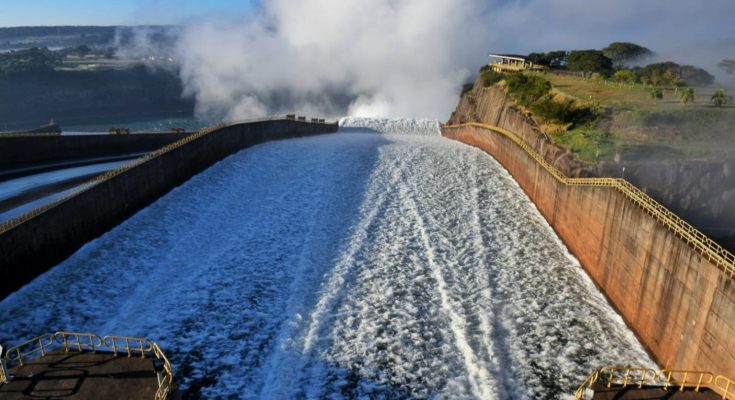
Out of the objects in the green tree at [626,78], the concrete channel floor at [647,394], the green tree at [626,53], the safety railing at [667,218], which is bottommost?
the concrete channel floor at [647,394]

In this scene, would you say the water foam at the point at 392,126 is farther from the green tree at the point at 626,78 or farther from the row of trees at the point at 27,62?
the row of trees at the point at 27,62

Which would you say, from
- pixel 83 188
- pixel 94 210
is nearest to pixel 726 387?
pixel 94 210

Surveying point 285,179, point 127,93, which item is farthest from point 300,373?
point 127,93

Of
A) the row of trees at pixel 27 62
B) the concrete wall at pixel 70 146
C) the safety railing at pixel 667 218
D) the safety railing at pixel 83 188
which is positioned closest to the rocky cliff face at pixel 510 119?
the safety railing at pixel 667 218

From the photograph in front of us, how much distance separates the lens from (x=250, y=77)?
13450 centimetres

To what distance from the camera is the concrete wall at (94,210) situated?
19.3m

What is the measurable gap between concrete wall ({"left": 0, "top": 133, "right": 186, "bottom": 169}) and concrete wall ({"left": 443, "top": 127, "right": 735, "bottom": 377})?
3372 centimetres

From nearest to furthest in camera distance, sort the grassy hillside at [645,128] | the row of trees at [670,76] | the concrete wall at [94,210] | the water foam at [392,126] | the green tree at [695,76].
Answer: the concrete wall at [94,210] → the grassy hillside at [645,128] → the row of trees at [670,76] → the green tree at [695,76] → the water foam at [392,126]

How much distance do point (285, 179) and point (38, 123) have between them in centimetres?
8727

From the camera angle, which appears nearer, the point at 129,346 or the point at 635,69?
the point at 129,346

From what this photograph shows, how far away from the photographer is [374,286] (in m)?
20.9

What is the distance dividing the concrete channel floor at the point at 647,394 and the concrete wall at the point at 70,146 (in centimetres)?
3738

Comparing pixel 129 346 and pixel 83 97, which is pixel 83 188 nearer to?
pixel 129 346

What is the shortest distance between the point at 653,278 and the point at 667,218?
2.19m
